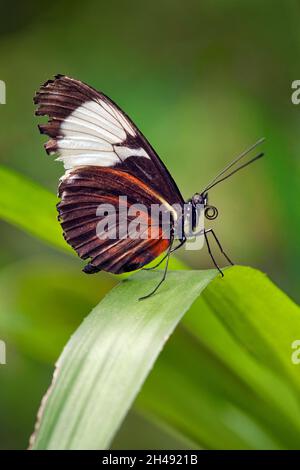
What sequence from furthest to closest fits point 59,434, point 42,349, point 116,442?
point 116,442, point 42,349, point 59,434

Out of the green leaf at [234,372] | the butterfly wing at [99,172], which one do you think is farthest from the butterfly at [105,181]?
the green leaf at [234,372]

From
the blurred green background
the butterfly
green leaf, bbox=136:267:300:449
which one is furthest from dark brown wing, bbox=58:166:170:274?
the blurred green background

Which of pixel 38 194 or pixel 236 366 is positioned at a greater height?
pixel 38 194

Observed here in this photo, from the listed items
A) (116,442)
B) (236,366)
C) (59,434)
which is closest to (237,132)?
A: (116,442)

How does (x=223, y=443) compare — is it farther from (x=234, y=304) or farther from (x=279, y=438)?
(x=234, y=304)

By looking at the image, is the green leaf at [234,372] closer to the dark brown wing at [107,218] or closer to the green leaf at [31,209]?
the dark brown wing at [107,218]

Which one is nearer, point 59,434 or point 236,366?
point 59,434

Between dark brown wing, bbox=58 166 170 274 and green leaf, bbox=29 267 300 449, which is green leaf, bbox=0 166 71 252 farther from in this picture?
green leaf, bbox=29 267 300 449
